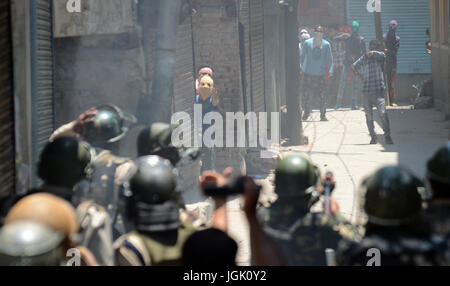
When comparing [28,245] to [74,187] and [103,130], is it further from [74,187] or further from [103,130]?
[103,130]

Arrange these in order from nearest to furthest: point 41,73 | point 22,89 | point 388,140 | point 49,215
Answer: point 49,215 → point 22,89 → point 41,73 → point 388,140

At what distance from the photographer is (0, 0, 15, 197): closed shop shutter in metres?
5.82

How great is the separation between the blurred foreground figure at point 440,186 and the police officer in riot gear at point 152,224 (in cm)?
110

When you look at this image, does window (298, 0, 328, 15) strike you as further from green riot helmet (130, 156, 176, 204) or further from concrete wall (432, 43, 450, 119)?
green riot helmet (130, 156, 176, 204)

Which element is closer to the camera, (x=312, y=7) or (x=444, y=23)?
(x=444, y=23)

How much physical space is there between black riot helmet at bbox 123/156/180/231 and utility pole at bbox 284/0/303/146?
9878 millimetres

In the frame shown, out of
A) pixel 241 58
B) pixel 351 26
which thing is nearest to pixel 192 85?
pixel 241 58

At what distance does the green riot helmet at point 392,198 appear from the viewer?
310 cm

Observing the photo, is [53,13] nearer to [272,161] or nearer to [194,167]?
[194,167]

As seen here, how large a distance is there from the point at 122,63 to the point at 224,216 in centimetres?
500

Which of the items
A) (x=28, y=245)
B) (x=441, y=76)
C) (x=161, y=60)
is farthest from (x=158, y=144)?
(x=441, y=76)

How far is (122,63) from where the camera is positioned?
27.1 feet

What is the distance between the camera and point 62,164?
394 centimetres

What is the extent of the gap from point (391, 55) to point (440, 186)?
15.6 metres
